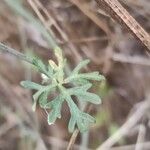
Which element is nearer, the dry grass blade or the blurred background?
the dry grass blade

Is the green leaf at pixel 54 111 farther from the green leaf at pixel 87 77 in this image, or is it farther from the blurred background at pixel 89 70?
the blurred background at pixel 89 70

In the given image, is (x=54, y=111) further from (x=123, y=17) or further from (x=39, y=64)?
(x=123, y=17)

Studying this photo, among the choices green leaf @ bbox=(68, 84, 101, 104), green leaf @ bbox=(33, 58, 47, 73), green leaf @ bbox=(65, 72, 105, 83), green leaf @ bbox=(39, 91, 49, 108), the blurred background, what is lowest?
the blurred background

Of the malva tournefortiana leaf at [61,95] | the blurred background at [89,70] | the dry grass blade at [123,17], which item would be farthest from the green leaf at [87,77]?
the blurred background at [89,70]

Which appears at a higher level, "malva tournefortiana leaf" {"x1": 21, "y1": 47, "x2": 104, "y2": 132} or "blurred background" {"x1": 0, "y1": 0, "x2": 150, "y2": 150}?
"malva tournefortiana leaf" {"x1": 21, "y1": 47, "x2": 104, "y2": 132}

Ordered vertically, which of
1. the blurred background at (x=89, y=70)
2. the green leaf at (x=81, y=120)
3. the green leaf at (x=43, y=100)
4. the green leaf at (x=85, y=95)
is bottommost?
the blurred background at (x=89, y=70)

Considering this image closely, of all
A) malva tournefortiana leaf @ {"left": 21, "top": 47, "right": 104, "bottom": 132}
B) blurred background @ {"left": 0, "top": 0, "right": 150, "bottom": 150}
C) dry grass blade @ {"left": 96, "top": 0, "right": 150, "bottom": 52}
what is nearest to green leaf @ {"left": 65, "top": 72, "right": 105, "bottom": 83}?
malva tournefortiana leaf @ {"left": 21, "top": 47, "right": 104, "bottom": 132}

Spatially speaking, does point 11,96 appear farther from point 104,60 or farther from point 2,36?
point 104,60

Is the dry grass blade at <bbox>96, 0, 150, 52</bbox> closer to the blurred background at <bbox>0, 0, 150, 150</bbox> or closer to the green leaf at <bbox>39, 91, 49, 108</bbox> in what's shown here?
the green leaf at <bbox>39, 91, 49, 108</bbox>
